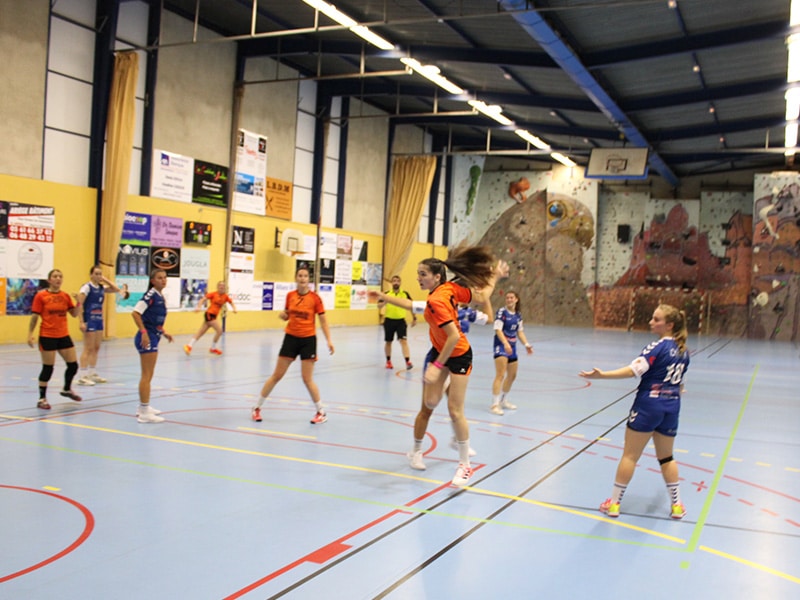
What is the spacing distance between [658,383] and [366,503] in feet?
8.48

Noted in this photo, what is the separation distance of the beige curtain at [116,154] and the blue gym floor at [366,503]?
770 centimetres

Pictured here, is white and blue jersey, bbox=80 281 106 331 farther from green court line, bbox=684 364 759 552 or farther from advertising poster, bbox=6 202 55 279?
green court line, bbox=684 364 759 552

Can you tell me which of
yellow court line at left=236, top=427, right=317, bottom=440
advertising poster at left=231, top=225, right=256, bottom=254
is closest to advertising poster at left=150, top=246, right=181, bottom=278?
advertising poster at left=231, top=225, right=256, bottom=254

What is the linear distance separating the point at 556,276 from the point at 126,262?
23.5 metres

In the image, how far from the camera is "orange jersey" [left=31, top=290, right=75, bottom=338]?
1005cm

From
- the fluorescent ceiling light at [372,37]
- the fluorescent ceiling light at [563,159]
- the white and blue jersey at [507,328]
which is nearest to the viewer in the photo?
the white and blue jersey at [507,328]

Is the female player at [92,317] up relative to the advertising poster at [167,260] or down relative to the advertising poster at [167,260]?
down

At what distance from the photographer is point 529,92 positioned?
2469 centimetres

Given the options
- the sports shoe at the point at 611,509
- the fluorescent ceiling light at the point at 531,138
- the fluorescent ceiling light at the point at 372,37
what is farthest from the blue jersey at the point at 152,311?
the fluorescent ceiling light at the point at 531,138

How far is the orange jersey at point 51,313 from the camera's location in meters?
10.1

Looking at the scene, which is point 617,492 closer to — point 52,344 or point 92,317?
point 52,344

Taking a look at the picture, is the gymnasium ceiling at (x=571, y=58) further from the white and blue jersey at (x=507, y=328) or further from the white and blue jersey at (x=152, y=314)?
the white and blue jersey at (x=152, y=314)

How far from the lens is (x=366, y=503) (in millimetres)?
6121

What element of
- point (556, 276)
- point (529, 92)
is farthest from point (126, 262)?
point (556, 276)
